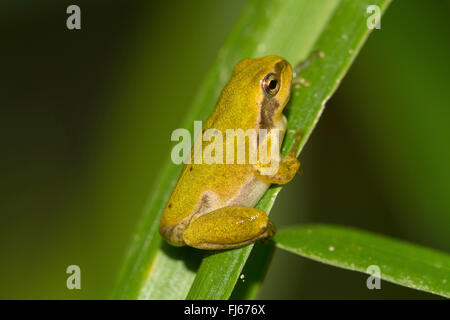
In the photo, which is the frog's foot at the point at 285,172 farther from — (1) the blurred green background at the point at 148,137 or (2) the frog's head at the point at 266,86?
(1) the blurred green background at the point at 148,137

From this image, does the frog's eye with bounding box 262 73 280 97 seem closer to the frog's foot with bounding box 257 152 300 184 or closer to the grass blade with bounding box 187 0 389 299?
the grass blade with bounding box 187 0 389 299

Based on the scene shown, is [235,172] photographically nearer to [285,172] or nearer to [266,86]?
[285,172]

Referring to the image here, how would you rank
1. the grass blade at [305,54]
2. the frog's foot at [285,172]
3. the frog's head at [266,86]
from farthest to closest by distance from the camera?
the frog's head at [266,86]
the frog's foot at [285,172]
the grass blade at [305,54]
